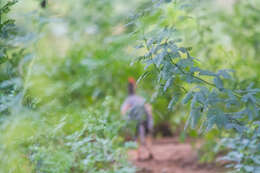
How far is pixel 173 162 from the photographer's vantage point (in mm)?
3717

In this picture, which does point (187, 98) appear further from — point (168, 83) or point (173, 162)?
point (173, 162)

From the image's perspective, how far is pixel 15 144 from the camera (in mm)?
1779

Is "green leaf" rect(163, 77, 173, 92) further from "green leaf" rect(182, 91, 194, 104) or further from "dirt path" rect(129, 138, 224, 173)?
"dirt path" rect(129, 138, 224, 173)

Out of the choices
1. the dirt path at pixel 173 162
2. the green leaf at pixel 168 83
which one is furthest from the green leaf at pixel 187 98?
the dirt path at pixel 173 162

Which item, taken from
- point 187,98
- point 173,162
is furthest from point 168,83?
point 173,162

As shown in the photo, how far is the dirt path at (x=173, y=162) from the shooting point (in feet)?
11.0

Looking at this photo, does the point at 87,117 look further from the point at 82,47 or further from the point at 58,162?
the point at 82,47

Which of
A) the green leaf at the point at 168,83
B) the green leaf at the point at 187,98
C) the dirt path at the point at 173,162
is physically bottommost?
the dirt path at the point at 173,162

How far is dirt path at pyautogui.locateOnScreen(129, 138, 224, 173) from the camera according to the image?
132 inches

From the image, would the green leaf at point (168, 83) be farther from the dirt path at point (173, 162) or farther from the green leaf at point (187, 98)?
the dirt path at point (173, 162)

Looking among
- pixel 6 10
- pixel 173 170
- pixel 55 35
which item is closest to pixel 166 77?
pixel 6 10

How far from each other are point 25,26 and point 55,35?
4.33 m

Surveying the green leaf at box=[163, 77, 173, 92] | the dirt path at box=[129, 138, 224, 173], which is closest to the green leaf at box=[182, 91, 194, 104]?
the green leaf at box=[163, 77, 173, 92]

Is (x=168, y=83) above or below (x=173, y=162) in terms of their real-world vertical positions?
above
